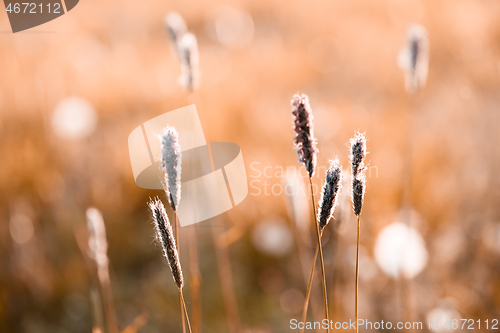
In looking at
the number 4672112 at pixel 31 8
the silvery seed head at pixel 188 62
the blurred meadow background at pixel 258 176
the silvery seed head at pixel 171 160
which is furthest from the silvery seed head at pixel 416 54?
the number 4672112 at pixel 31 8

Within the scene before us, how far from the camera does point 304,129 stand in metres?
0.37

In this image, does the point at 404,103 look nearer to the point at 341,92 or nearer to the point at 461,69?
the point at 341,92

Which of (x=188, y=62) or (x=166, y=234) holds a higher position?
(x=188, y=62)

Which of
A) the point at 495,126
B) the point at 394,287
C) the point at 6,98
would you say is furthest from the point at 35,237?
the point at 495,126

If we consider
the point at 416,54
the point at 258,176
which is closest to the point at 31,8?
the point at 258,176

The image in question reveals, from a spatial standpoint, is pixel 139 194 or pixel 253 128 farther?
pixel 253 128

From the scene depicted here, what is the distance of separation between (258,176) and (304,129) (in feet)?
3.75

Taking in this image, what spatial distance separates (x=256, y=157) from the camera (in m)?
1.58

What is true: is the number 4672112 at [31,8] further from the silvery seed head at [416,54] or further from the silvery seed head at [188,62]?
the silvery seed head at [416,54]

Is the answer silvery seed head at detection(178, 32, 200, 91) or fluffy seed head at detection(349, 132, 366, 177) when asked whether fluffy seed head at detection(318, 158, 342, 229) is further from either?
silvery seed head at detection(178, 32, 200, 91)

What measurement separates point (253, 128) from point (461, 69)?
164 cm

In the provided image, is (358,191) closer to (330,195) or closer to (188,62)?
(330,195)

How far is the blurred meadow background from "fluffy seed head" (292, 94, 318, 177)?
216 millimetres

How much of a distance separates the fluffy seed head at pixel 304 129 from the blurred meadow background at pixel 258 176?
216 mm
